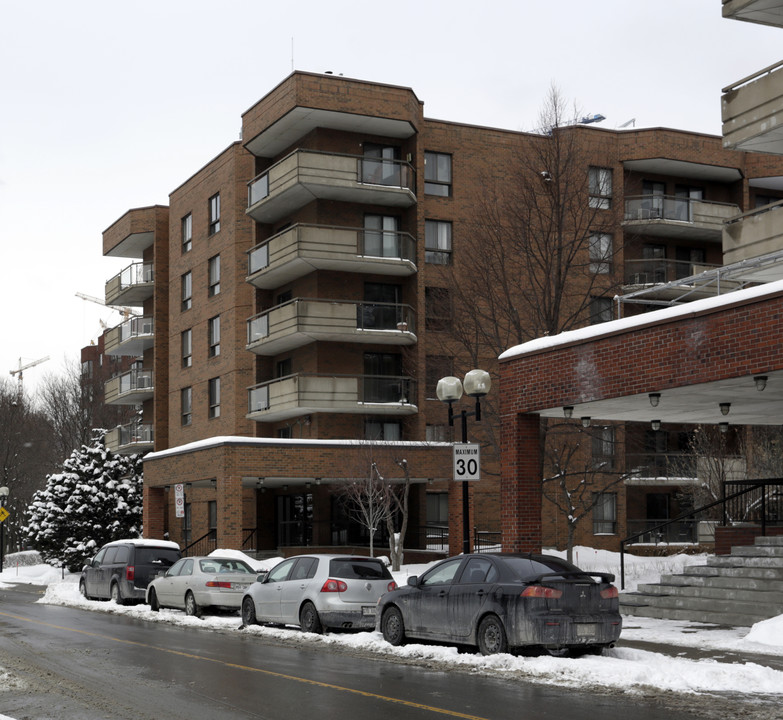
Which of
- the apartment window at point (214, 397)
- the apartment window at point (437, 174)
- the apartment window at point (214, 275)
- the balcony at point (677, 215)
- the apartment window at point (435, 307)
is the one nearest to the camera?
the apartment window at point (435, 307)

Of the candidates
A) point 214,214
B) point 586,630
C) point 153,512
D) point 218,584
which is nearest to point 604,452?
point 153,512

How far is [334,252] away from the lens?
1670 inches

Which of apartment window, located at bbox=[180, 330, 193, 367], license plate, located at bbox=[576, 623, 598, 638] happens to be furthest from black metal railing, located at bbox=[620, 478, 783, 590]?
apartment window, located at bbox=[180, 330, 193, 367]

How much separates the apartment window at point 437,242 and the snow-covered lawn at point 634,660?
2311 cm

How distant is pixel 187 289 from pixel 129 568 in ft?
87.0

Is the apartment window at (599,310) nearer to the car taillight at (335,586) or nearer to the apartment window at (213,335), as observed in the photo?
the apartment window at (213,335)

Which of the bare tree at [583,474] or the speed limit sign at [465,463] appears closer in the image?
the speed limit sign at [465,463]

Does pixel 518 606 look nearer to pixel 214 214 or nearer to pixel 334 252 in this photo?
pixel 334 252

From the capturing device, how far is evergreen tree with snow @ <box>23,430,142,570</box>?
47.7 meters

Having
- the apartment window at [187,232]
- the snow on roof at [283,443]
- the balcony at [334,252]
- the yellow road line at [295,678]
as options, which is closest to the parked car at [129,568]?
the yellow road line at [295,678]

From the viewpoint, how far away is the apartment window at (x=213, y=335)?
1954 inches

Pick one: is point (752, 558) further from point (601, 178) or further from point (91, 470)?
point (91, 470)

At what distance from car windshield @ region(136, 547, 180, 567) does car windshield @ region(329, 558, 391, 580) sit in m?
10.0

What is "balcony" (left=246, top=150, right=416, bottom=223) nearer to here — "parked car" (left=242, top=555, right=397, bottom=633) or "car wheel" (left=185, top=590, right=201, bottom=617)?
"car wheel" (left=185, top=590, right=201, bottom=617)
